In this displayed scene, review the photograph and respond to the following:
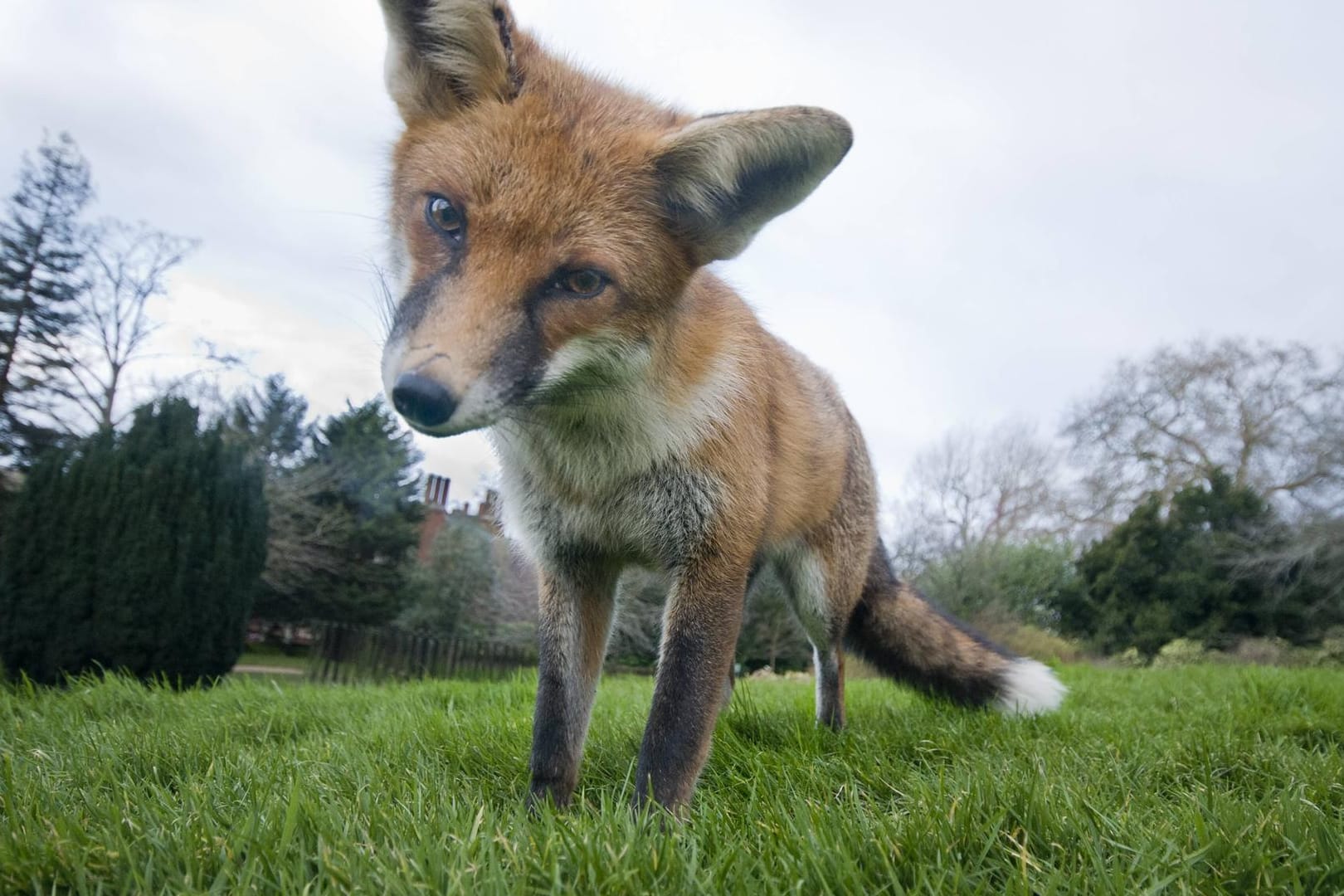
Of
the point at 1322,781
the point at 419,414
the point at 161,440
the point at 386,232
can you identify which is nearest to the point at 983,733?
the point at 1322,781

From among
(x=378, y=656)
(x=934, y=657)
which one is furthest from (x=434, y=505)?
(x=934, y=657)

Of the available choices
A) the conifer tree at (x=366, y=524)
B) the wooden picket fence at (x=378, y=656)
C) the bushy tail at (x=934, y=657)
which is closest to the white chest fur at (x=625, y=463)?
the bushy tail at (x=934, y=657)

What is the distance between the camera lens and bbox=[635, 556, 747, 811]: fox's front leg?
2234mm

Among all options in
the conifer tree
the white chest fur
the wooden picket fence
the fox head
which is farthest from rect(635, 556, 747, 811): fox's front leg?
the conifer tree

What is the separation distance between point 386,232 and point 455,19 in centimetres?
63

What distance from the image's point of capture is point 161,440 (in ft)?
38.8

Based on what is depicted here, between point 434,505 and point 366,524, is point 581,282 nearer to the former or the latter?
point 366,524

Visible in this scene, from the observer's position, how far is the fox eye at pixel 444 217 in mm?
1965

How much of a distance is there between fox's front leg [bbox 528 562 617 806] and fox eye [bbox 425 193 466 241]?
1.23 metres

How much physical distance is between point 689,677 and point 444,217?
4.80 feet

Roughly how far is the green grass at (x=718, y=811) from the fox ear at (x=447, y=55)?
190 centimetres

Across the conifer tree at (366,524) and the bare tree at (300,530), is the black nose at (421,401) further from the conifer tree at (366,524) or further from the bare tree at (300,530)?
the conifer tree at (366,524)

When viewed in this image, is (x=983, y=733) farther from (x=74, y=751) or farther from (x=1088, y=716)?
(x=74, y=751)

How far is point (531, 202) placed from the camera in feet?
6.30
